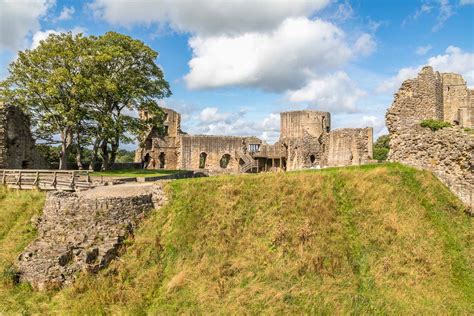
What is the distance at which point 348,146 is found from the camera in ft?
106

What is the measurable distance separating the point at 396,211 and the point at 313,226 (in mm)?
2860

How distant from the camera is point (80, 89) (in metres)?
24.9

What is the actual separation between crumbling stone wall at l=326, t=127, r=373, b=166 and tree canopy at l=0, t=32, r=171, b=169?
17.9 metres

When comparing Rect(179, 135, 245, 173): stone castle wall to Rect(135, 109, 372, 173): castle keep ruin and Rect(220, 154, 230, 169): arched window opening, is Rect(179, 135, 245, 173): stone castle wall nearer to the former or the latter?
Rect(135, 109, 372, 173): castle keep ruin

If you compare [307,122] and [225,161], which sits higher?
[307,122]

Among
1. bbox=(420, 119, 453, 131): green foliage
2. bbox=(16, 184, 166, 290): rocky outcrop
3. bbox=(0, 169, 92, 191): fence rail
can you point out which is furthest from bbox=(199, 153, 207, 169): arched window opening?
bbox=(420, 119, 453, 131): green foliage

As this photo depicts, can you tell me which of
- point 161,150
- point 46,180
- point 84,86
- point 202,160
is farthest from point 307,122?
point 46,180

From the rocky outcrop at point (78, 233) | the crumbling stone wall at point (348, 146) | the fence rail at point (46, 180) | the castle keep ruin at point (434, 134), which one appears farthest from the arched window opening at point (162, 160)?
the castle keep ruin at point (434, 134)

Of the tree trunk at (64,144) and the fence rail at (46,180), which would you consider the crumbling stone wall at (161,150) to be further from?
the fence rail at (46,180)

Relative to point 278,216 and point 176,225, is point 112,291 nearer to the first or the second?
point 176,225

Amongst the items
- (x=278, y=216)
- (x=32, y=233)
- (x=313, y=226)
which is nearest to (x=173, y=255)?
(x=278, y=216)

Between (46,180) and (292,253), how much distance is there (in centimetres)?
1589

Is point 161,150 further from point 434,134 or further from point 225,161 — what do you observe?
point 434,134

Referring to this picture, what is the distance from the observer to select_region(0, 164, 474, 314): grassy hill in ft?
29.7
